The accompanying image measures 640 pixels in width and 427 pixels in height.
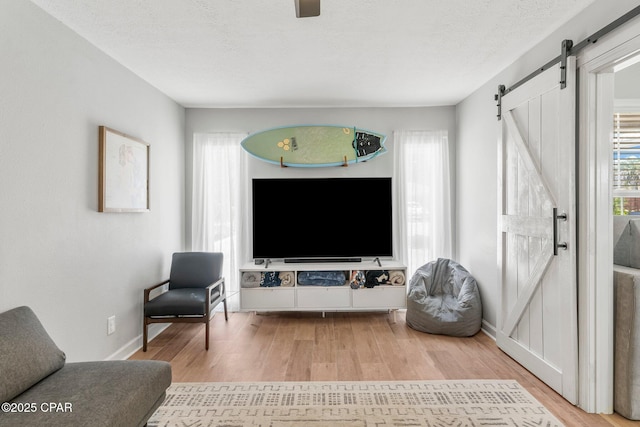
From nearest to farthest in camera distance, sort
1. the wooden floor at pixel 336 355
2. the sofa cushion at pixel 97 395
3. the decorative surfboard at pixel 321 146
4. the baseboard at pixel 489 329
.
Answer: the sofa cushion at pixel 97 395
the wooden floor at pixel 336 355
the baseboard at pixel 489 329
the decorative surfboard at pixel 321 146

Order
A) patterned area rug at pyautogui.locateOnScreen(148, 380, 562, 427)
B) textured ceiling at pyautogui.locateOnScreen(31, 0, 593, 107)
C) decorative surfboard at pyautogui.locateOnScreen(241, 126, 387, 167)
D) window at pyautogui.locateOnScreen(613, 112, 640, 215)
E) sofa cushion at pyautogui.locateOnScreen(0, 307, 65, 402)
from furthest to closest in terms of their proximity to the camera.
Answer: decorative surfboard at pyautogui.locateOnScreen(241, 126, 387, 167) → window at pyautogui.locateOnScreen(613, 112, 640, 215) → textured ceiling at pyautogui.locateOnScreen(31, 0, 593, 107) → patterned area rug at pyautogui.locateOnScreen(148, 380, 562, 427) → sofa cushion at pyautogui.locateOnScreen(0, 307, 65, 402)

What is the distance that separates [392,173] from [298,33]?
2.26 metres

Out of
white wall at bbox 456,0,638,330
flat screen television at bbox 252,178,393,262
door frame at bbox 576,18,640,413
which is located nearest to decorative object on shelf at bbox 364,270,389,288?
flat screen television at bbox 252,178,393,262

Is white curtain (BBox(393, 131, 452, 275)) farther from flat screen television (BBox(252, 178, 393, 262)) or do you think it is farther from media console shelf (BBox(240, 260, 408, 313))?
media console shelf (BBox(240, 260, 408, 313))

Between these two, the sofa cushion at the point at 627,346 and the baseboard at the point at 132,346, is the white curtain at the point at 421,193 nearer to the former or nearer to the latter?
the sofa cushion at the point at 627,346

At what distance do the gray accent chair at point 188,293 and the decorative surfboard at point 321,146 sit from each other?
1.45 metres

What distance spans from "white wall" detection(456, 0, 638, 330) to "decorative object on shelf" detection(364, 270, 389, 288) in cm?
98

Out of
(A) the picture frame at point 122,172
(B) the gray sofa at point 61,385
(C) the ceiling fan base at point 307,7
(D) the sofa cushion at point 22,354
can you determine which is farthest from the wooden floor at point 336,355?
(C) the ceiling fan base at point 307,7

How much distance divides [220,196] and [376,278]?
2144mm

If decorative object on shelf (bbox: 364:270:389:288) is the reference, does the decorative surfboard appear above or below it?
above

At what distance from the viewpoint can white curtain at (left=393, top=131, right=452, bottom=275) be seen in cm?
429

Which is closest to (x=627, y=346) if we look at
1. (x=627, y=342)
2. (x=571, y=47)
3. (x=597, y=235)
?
(x=627, y=342)

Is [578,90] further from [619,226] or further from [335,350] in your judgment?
[335,350]

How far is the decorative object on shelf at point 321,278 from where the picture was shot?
3.96 meters
